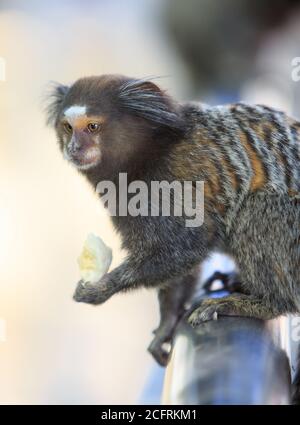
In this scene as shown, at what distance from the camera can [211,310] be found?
5.85 feet

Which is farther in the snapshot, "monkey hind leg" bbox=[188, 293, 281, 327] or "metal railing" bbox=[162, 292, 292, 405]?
"monkey hind leg" bbox=[188, 293, 281, 327]

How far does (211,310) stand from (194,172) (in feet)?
1.44

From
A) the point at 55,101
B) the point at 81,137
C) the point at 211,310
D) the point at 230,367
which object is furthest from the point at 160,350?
the point at 55,101

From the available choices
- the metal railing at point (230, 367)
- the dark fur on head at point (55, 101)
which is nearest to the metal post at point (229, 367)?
the metal railing at point (230, 367)

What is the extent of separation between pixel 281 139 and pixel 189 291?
24.6 inches

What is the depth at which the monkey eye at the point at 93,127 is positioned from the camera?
5.95 ft

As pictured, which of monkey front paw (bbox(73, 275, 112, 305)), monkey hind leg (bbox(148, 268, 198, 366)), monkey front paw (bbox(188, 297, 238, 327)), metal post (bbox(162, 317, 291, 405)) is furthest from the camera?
monkey hind leg (bbox(148, 268, 198, 366))

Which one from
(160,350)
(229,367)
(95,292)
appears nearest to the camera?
(229,367)

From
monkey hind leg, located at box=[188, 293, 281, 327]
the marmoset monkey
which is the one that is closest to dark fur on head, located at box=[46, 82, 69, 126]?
the marmoset monkey

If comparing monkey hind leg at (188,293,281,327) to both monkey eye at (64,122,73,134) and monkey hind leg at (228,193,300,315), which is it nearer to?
monkey hind leg at (228,193,300,315)

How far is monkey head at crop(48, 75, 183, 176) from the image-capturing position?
5.94ft

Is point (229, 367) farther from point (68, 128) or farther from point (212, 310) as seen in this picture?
point (68, 128)

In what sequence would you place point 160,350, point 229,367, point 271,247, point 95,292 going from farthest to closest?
point 160,350 < point 95,292 < point 271,247 < point 229,367

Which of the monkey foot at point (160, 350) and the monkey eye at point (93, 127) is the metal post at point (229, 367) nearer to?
the monkey foot at point (160, 350)
